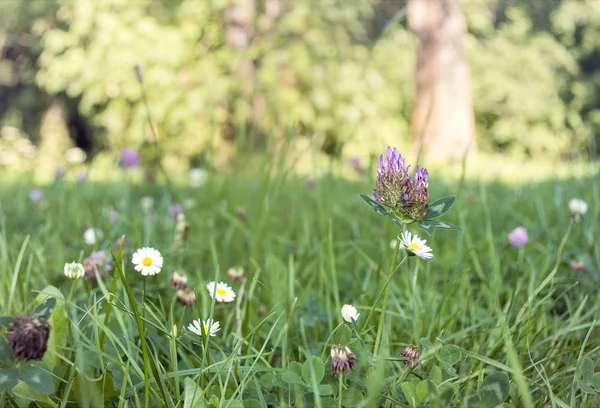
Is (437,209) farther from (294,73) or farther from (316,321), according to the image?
(294,73)

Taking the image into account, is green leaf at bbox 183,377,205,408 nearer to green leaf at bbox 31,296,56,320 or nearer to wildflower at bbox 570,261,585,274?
green leaf at bbox 31,296,56,320

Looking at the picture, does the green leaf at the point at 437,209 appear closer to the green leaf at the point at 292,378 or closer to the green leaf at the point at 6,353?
the green leaf at the point at 292,378

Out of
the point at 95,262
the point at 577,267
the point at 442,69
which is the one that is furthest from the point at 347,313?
the point at 442,69

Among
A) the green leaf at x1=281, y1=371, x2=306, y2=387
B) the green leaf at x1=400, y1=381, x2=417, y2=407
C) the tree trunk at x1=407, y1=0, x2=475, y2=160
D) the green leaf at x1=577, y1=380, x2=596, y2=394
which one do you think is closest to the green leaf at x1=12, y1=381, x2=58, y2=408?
the green leaf at x1=281, y1=371, x2=306, y2=387

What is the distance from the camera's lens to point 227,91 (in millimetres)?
6426

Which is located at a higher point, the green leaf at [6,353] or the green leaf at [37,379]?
the green leaf at [6,353]

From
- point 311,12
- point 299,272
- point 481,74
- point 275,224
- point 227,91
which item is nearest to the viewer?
point 299,272

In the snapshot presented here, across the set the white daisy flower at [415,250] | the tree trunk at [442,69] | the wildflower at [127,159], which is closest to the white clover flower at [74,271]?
the white daisy flower at [415,250]

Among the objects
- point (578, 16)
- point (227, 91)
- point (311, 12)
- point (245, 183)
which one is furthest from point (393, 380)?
point (578, 16)

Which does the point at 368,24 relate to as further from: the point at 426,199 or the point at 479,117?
the point at 426,199

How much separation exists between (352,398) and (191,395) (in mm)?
170

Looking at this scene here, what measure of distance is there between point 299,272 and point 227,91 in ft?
17.9

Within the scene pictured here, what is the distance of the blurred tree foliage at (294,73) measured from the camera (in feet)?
22.0

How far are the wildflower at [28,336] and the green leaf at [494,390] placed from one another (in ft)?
1.46
